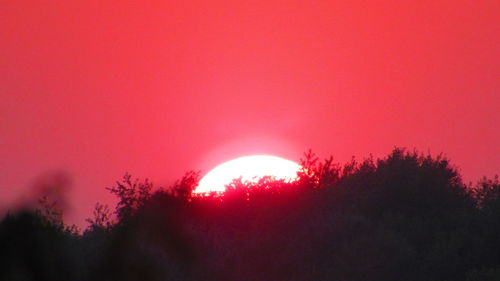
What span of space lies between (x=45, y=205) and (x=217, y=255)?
35.8 m

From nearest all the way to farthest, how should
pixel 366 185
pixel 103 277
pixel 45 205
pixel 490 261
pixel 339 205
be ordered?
pixel 45 205 < pixel 103 277 < pixel 490 261 < pixel 339 205 < pixel 366 185

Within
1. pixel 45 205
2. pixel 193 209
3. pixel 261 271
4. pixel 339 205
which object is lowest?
pixel 45 205

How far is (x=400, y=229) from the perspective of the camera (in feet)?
159

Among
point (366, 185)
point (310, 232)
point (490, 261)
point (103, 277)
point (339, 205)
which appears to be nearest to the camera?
point (103, 277)

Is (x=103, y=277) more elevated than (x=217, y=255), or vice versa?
(x=217, y=255)

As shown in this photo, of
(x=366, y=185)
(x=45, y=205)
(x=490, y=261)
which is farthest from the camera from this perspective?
(x=366, y=185)

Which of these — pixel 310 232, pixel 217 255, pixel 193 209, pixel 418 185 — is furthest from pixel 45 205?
pixel 418 185

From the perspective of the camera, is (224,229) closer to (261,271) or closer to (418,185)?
(261,271)

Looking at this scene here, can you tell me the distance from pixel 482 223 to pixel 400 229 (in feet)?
12.8

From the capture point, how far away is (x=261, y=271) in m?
45.3

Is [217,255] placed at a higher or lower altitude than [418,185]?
lower

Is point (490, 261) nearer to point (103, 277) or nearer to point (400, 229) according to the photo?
point (400, 229)

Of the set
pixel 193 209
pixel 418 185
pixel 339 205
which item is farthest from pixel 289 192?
pixel 193 209

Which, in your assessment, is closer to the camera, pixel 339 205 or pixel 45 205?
pixel 45 205
